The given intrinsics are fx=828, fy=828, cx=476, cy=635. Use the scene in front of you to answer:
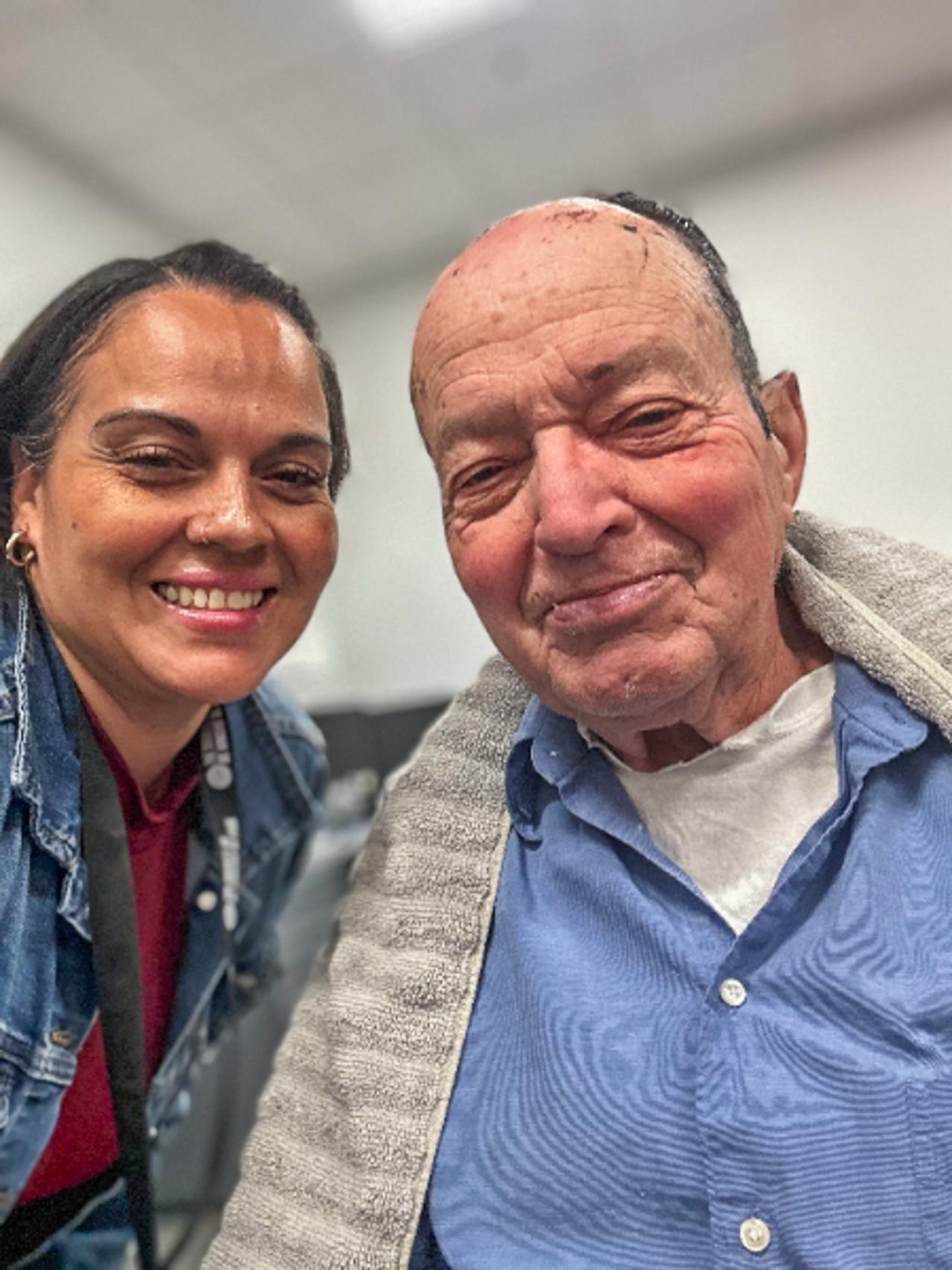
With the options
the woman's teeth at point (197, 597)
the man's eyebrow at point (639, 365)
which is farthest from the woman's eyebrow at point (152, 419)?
the man's eyebrow at point (639, 365)

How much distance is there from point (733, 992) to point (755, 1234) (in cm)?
15

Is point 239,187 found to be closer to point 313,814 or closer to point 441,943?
point 313,814

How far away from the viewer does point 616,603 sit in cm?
66

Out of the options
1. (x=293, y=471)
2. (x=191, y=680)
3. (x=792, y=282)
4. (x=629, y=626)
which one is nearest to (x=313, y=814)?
(x=191, y=680)

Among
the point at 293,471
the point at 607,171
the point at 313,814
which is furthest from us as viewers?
the point at 607,171

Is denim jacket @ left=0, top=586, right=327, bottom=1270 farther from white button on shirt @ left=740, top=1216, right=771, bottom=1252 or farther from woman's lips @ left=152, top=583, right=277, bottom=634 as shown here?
white button on shirt @ left=740, top=1216, right=771, bottom=1252

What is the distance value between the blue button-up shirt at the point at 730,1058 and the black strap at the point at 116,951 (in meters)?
0.39

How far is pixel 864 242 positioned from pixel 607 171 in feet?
1.59

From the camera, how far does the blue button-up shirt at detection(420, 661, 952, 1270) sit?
0.55m

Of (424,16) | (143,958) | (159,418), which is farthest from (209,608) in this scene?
(424,16)

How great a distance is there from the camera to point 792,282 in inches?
49.3

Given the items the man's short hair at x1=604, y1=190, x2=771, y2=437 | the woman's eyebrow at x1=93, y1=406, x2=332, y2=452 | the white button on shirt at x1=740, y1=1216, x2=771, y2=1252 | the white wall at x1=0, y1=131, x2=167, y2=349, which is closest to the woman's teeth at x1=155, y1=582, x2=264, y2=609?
the woman's eyebrow at x1=93, y1=406, x2=332, y2=452

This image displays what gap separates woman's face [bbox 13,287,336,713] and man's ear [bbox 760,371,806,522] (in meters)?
0.46

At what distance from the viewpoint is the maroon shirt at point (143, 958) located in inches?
36.1
